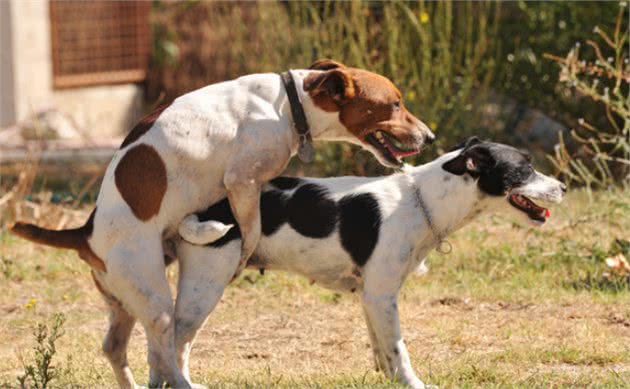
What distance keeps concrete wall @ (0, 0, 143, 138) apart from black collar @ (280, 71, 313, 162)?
8234mm

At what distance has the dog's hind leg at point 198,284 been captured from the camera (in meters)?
5.76

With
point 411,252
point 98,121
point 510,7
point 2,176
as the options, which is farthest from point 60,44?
point 411,252

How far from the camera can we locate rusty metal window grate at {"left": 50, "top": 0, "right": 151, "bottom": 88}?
15.4 m

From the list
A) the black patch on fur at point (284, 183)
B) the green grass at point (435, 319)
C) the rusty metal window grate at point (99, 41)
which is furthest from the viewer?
the rusty metal window grate at point (99, 41)

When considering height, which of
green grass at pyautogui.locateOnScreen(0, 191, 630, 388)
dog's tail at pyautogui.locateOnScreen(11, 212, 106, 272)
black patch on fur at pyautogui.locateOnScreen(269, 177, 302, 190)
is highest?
black patch on fur at pyautogui.locateOnScreen(269, 177, 302, 190)

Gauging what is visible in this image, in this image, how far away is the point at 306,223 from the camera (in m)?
5.98

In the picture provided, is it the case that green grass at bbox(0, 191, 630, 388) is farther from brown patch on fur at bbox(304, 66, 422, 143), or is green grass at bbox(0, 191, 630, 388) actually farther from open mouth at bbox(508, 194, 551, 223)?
brown patch on fur at bbox(304, 66, 422, 143)

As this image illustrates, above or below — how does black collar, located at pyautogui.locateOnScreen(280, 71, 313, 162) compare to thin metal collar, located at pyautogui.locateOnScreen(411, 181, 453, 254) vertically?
above

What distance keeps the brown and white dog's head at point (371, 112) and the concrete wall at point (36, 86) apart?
828 cm

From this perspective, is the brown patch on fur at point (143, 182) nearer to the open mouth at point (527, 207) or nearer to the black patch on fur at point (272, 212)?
the black patch on fur at point (272, 212)

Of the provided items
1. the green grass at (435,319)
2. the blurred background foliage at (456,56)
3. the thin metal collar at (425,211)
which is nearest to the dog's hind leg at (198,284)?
the green grass at (435,319)

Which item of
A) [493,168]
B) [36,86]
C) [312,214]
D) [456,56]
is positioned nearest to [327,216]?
[312,214]

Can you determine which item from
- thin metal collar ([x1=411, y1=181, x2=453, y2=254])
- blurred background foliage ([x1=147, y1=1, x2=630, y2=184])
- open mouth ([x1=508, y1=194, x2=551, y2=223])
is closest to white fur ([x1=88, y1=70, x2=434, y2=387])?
thin metal collar ([x1=411, y1=181, x2=453, y2=254])

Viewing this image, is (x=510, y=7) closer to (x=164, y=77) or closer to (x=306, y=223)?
(x=164, y=77)
